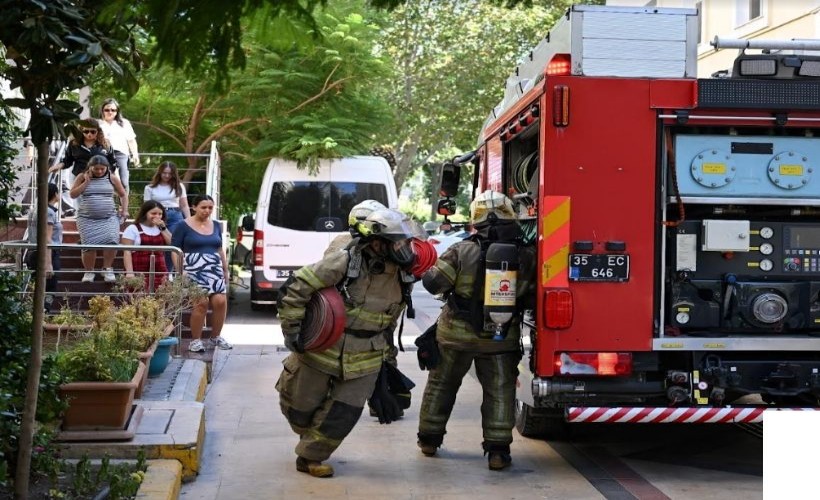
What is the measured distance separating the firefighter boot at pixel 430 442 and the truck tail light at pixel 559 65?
8.42 ft

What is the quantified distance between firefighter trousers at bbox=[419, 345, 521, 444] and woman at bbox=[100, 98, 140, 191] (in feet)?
23.1

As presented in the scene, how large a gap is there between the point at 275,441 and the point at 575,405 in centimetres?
238

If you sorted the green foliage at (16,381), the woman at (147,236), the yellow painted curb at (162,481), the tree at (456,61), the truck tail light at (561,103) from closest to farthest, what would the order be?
the green foliage at (16,381) < the yellow painted curb at (162,481) < the truck tail light at (561,103) < the woman at (147,236) < the tree at (456,61)

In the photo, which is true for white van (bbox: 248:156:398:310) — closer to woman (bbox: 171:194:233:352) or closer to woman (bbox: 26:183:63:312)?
woman (bbox: 26:183:63:312)

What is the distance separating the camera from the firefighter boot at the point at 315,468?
21.8ft

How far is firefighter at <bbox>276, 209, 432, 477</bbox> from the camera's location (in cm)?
639

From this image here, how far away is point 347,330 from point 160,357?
265 centimetres

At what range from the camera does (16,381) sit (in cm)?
502

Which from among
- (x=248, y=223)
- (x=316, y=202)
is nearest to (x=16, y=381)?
(x=316, y=202)

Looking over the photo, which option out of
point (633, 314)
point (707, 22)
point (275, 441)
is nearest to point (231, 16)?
point (633, 314)

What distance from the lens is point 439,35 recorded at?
29.5 metres

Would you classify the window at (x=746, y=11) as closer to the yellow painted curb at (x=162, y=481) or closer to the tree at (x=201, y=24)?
the yellow painted curb at (x=162, y=481)

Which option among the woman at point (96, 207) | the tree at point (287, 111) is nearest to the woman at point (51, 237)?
the woman at point (96, 207)

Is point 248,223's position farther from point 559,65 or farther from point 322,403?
point 559,65
